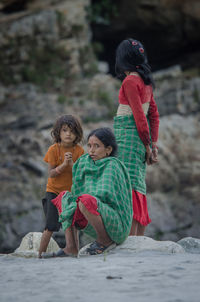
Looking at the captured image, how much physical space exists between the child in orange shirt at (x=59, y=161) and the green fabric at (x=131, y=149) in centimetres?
31

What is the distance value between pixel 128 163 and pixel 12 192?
146 inches

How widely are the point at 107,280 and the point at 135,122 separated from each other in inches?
61.4

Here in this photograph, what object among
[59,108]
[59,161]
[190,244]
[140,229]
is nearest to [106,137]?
[59,161]

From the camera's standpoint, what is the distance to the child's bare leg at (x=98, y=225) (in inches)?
110

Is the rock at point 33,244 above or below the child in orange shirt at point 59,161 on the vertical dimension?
below

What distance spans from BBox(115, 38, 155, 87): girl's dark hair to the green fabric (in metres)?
0.35

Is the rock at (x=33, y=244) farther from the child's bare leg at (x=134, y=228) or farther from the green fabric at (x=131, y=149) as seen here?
the green fabric at (x=131, y=149)

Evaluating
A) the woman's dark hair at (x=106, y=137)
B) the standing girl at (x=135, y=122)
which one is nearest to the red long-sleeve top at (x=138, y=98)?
the standing girl at (x=135, y=122)

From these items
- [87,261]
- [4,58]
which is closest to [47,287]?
[87,261]

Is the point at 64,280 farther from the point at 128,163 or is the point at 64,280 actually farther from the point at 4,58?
the point at 4,58

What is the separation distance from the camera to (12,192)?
671 centimetres

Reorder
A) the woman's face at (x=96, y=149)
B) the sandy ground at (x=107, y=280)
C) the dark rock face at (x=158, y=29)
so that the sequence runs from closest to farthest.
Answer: the sandy ground at (x=107, y=280) < the woman's face at (x=96, y=149) < the dark rock face at (x=158, y=29)

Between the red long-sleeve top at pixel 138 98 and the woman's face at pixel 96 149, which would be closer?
the woman's face at pixel 96 149

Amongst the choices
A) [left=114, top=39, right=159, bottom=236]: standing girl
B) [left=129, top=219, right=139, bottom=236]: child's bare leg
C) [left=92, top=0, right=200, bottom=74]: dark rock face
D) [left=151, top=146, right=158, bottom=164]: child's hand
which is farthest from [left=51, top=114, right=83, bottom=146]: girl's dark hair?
[left=92, top=0, right=200, bottom=74]: dark rock face
